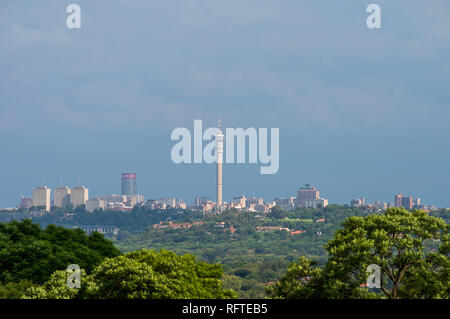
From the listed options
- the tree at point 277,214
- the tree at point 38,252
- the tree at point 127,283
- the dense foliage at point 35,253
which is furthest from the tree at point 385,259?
the tree at point 277,214

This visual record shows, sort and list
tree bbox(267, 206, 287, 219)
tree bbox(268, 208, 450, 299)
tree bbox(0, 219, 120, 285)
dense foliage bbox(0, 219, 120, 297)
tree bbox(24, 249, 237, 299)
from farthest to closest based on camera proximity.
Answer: tree bbox(267, 206, 287, 219), tree bbox(0, 219, 120, 285), dense foliage bbox(0, 219, 120, 297), tree bbox(268, 208, 450, 299), tree bbox(24, 249, 237, 299)

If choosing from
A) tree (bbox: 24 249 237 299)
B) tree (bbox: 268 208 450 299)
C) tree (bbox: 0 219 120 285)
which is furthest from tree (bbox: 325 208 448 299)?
tree (bbox: 0 219 120 285)

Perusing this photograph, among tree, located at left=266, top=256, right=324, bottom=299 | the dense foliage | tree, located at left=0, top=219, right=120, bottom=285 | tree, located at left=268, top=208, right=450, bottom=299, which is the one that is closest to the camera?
tree, located at left=268, top=208, right=450, bottom=299

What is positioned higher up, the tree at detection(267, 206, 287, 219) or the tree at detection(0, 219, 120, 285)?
the tree at detection(0, 219, 120, 285)

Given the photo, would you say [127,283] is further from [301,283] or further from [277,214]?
[277,214]

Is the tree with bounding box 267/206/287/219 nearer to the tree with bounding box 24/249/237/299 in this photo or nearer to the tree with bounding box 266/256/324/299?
the tree with bounding box 266/256/324/299

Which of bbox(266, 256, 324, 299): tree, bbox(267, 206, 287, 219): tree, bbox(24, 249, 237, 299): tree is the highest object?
bbox(24, 249, 237, 299): tree

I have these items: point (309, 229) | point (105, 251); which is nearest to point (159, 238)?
point (309, 229)

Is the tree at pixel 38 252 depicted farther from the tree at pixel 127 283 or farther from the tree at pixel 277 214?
the tree at pixel 277 214

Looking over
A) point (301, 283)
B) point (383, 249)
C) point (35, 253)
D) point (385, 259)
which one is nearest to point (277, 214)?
point (35, 253)

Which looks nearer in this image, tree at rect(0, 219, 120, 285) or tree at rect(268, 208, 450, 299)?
tree at rect(268, 208, 450, 299)

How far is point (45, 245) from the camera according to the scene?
32719mm

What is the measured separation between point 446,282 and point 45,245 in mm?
19744
